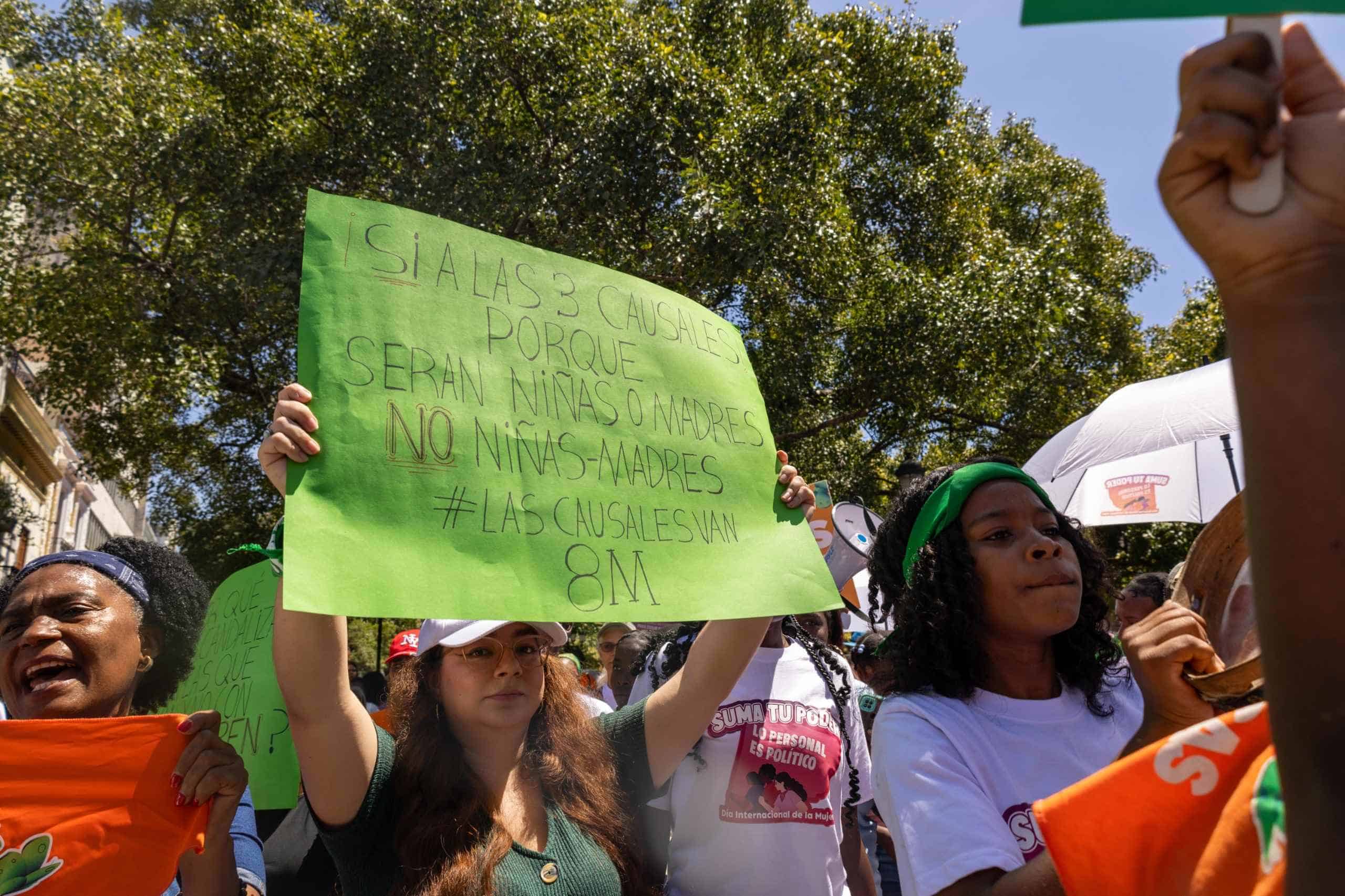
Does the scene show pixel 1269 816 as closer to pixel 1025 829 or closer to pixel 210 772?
pixel 1025 829

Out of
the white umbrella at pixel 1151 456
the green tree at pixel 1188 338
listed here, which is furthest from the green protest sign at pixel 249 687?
the green tree at pixel 1188 338

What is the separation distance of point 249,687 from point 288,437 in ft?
3.04

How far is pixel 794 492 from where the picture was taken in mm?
2531

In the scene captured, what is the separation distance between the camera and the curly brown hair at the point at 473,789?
7.16ft

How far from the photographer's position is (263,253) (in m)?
10.3

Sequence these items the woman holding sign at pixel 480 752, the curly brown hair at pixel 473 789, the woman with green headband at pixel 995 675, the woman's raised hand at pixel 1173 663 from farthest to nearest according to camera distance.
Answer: the curly brown hair at pixel 473 789, the woman holding sign at pixel 480 752, the woman with green headband at pixel 995 675, the woman's raised hand at pixel 1173 663

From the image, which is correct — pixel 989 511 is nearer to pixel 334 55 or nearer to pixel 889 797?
pixel 889 797

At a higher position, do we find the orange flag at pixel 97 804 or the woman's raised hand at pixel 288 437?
the woman's raised hand at pixel 288 437

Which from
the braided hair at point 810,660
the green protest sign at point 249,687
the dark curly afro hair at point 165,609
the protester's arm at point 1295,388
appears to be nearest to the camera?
the protester's arm at point 1295,388

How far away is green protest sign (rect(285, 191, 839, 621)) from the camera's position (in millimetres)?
1909

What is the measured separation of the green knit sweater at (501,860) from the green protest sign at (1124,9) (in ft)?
6.38

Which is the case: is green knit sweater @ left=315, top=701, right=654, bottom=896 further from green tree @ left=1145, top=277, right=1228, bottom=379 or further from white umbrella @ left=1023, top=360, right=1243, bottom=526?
green tree @ left=1145, top=277, right=1228, bottom=379

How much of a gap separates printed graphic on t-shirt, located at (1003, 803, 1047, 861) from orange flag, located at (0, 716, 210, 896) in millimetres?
1558

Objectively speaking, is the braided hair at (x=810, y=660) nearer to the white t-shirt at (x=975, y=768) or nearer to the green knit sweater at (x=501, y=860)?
the green knit sweater at (x=501, y=860)
